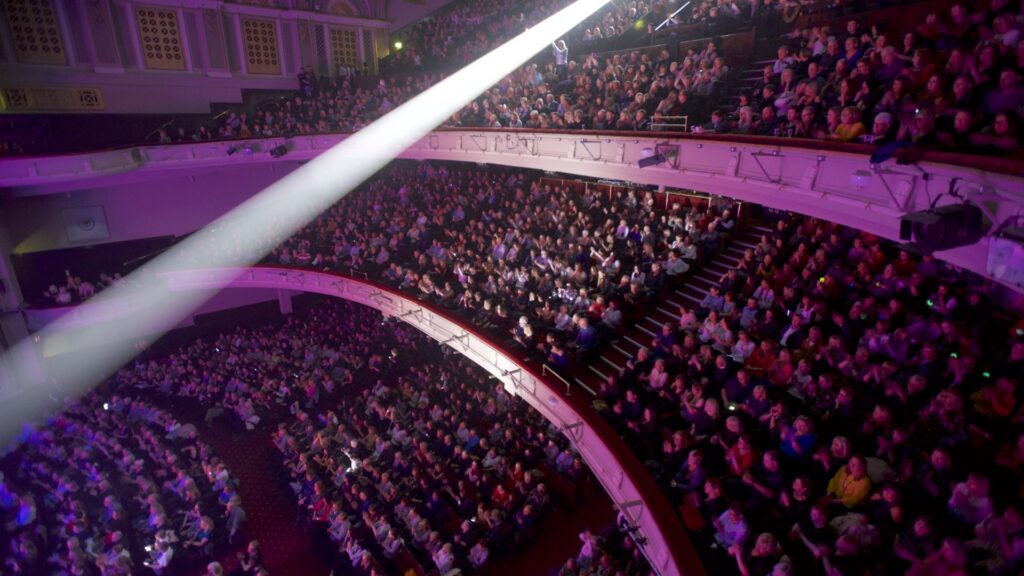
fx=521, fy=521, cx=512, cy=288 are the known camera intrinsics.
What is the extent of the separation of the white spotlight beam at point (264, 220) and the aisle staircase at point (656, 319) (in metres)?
7.33

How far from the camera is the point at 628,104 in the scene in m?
8.84

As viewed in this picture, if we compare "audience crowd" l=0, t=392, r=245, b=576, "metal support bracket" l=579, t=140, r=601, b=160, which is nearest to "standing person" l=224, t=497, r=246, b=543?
"audience crowd" l=0, t=392, r=245, b=576

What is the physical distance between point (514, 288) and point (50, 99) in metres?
14.1

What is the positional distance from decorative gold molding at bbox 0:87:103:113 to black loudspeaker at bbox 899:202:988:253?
1873cm

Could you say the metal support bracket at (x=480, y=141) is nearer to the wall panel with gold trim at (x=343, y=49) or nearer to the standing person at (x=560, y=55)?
the standing person at (x=560, y=55)

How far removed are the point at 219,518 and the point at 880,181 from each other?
10.9m

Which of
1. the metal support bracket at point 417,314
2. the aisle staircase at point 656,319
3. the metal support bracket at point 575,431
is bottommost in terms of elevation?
the metal support bracket at point 417,314

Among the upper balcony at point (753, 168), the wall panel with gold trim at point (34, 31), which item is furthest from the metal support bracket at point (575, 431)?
the wall panel with gold trim at point (34, 31)

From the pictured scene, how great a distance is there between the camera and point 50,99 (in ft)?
45.9

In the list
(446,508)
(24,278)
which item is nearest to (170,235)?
(24,278)

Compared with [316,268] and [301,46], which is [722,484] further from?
[301,46]

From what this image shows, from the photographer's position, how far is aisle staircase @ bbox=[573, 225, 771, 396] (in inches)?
297

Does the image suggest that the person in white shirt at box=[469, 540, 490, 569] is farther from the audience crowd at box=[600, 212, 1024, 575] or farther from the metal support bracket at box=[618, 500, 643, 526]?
the audience crowd at box=[600, 212, 1024, 575]

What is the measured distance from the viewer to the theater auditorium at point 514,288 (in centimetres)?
421
